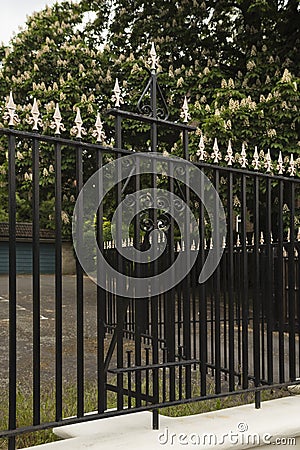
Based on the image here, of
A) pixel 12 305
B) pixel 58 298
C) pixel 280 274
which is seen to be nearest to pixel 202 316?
pixel 280 274

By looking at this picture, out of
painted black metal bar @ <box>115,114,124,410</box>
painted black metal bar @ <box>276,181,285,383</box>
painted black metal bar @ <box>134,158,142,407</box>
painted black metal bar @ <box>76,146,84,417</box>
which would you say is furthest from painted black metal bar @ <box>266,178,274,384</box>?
painted black metal bar @ <box>76,146,84,417</box>

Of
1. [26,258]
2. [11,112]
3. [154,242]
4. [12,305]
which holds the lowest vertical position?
[26,258]

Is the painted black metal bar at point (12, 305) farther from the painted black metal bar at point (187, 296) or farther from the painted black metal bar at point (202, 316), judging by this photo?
the painted black metal bar at point (202, 316)

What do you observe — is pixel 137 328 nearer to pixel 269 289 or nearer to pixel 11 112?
pixel 269 289

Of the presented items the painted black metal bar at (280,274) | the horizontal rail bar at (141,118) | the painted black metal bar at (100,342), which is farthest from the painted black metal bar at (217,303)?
the painted black metal bar at (100,342)

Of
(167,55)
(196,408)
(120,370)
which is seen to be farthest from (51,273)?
(120,370)

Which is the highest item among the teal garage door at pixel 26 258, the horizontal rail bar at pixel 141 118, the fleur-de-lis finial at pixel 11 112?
the horizontal rail bar at pixel 141 118

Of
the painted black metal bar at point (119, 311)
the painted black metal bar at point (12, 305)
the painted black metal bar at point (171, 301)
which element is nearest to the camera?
the painted black metal bar at point (12, 305)

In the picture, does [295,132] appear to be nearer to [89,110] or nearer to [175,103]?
[175,103]

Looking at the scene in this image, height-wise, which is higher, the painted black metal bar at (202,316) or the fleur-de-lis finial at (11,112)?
the fleur-de-lis finial at (11,112)

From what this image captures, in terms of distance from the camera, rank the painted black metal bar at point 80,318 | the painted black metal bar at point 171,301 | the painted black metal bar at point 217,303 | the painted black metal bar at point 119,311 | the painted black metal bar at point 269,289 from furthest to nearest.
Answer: the painted black metal bar at point 269,289 < the painted black metal bar at point 217,303 < the painted black metal bar at point 171,301 < the painted black metal bar at point 119,311 < the painted black metal bar at point 80,318

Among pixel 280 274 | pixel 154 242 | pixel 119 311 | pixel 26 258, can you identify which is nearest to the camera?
pixel 119 311

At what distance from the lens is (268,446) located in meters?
3.40

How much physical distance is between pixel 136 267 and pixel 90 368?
13.0 feet
